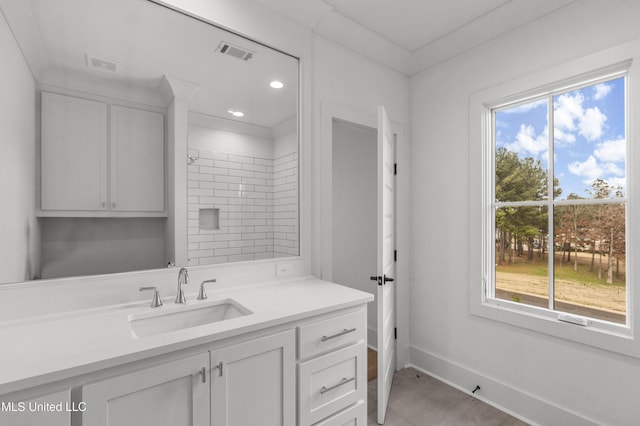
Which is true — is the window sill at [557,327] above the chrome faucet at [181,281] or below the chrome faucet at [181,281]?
below

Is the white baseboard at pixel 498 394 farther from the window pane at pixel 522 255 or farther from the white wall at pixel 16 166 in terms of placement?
the white wall at pixel 16 166

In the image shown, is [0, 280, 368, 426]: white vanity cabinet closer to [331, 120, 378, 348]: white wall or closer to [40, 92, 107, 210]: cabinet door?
[40, 92, 107, 210]: cabinet door

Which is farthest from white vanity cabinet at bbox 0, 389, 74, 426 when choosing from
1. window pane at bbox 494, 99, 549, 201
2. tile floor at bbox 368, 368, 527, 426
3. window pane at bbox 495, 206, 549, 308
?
window pane at bbox 494, 99, 549, 201

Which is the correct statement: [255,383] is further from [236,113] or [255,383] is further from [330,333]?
[236,113]

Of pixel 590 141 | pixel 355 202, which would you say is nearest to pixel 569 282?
pixel 590 141

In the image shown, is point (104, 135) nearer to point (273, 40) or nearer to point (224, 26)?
point (224, 26)

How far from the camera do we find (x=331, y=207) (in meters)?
2.23

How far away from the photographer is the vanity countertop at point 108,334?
0.89m

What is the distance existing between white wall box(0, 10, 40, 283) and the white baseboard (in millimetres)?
2628

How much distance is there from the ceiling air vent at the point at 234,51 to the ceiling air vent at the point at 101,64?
53 cm

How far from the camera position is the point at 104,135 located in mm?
1421

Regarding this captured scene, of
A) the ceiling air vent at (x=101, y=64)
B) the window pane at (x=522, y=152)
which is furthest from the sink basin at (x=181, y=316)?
the window pane at (x=522, y=152)

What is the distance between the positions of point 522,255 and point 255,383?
1898 mm

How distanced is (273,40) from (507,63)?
5.15ft
